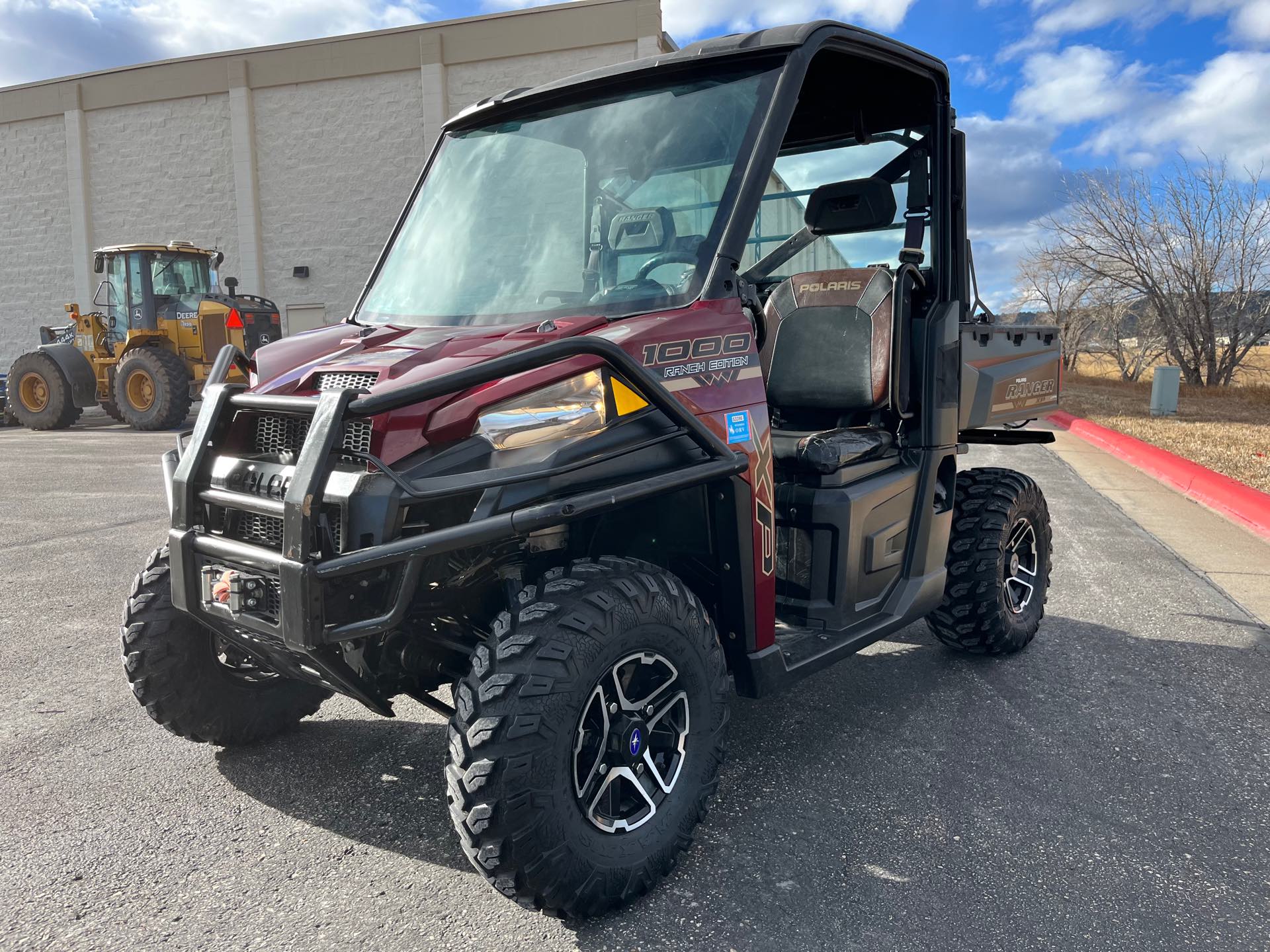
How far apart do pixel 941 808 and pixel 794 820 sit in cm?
50

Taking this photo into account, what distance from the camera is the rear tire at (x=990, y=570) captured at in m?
4.36

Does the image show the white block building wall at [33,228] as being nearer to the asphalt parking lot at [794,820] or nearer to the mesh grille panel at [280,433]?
the asphalt parking lot at [794,820]

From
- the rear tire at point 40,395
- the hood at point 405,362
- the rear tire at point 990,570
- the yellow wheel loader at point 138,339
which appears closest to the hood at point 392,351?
the hood at point 405,362

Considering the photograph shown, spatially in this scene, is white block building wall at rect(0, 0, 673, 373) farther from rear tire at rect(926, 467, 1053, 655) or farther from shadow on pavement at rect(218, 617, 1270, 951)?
shadow on pavement at rect(218, 617, 1270, 951)

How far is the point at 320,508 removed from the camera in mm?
2273

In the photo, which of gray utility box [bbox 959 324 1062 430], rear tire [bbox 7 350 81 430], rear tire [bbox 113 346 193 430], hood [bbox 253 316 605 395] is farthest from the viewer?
rear tire [bbox 7 350 81 430]

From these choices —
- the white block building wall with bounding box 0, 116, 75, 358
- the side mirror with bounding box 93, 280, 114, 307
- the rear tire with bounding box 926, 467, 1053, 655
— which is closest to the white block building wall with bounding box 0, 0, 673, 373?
the white block building wall with bounding box 0, 116, 75, 358

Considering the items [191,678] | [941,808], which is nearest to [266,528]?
[191,678]

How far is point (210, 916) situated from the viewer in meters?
2.50

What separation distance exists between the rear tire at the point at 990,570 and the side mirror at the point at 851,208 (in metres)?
1.56

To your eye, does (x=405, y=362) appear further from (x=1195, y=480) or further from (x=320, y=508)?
(x=1195, y=480)

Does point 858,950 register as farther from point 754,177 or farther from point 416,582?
point 754,177

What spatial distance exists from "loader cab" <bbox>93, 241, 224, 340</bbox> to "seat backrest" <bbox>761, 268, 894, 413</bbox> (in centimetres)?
1530

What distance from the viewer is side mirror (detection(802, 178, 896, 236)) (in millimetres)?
3521
